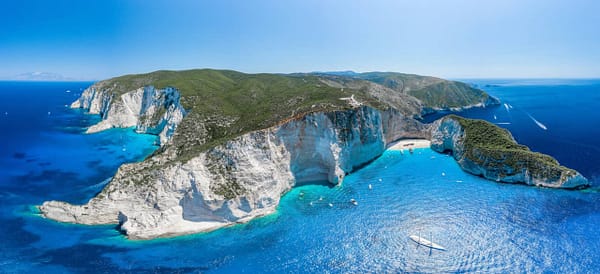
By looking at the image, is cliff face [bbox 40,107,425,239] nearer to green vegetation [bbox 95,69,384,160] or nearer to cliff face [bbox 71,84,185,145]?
green vegetation [bbox 95,69,384,160]

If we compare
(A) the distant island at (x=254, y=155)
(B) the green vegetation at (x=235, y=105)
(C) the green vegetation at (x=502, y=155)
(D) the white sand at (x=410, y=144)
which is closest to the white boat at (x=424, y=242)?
(A) the distant island at (x=254, y=155)

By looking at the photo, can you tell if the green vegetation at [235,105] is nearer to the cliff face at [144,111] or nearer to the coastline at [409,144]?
the cliff face at [144,111]

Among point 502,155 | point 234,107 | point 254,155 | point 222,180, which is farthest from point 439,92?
point 222,180

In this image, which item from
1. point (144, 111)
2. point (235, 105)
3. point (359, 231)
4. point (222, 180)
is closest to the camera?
point (359, 231)

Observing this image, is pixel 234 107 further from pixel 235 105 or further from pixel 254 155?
pixel 254 155

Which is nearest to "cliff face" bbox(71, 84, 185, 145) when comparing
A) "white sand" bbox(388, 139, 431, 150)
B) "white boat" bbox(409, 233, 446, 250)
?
"white sand" bbox(388, 139, 431, 150)

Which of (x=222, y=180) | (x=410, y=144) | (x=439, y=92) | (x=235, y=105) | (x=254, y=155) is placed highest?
(x=439, y=92)
